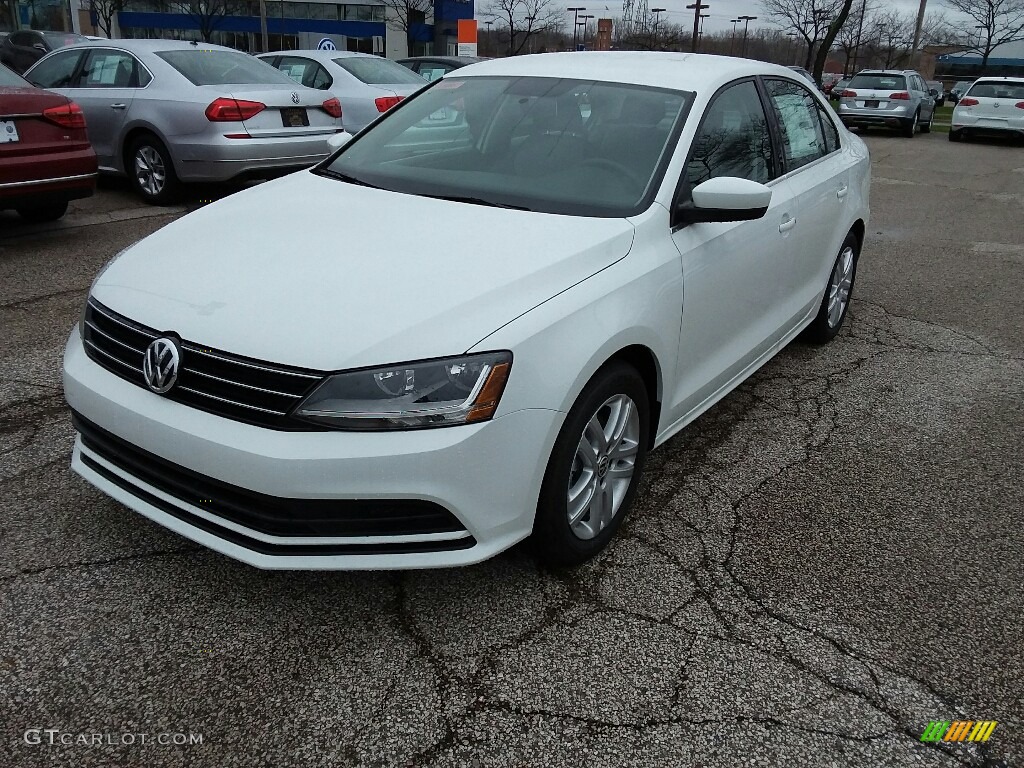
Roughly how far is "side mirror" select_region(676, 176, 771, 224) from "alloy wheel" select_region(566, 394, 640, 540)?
76cm

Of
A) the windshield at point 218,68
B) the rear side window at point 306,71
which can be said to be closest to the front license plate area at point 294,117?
the windshield at point 218,68

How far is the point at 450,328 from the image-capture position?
2398mm

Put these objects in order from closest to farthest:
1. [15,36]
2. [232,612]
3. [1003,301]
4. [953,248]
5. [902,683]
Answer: [902,683]
[232,612]
[1003,301]
[953,248]
[15,36]

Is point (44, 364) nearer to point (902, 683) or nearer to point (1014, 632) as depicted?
point (902, 683)

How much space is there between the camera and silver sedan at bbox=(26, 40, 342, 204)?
25.5 feet

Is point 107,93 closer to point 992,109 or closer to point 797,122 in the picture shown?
point 797,122

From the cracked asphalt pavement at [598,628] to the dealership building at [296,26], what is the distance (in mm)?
47757

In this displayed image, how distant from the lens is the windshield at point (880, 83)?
845 inches

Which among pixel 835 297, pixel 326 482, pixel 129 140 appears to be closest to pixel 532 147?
pixel 326 482

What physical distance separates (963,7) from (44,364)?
217ft

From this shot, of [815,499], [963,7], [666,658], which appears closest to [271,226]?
[666,658]

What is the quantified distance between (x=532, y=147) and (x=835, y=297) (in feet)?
8.52

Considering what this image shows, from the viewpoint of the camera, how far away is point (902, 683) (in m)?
2.52

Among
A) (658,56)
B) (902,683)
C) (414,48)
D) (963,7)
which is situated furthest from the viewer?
(963,7)
